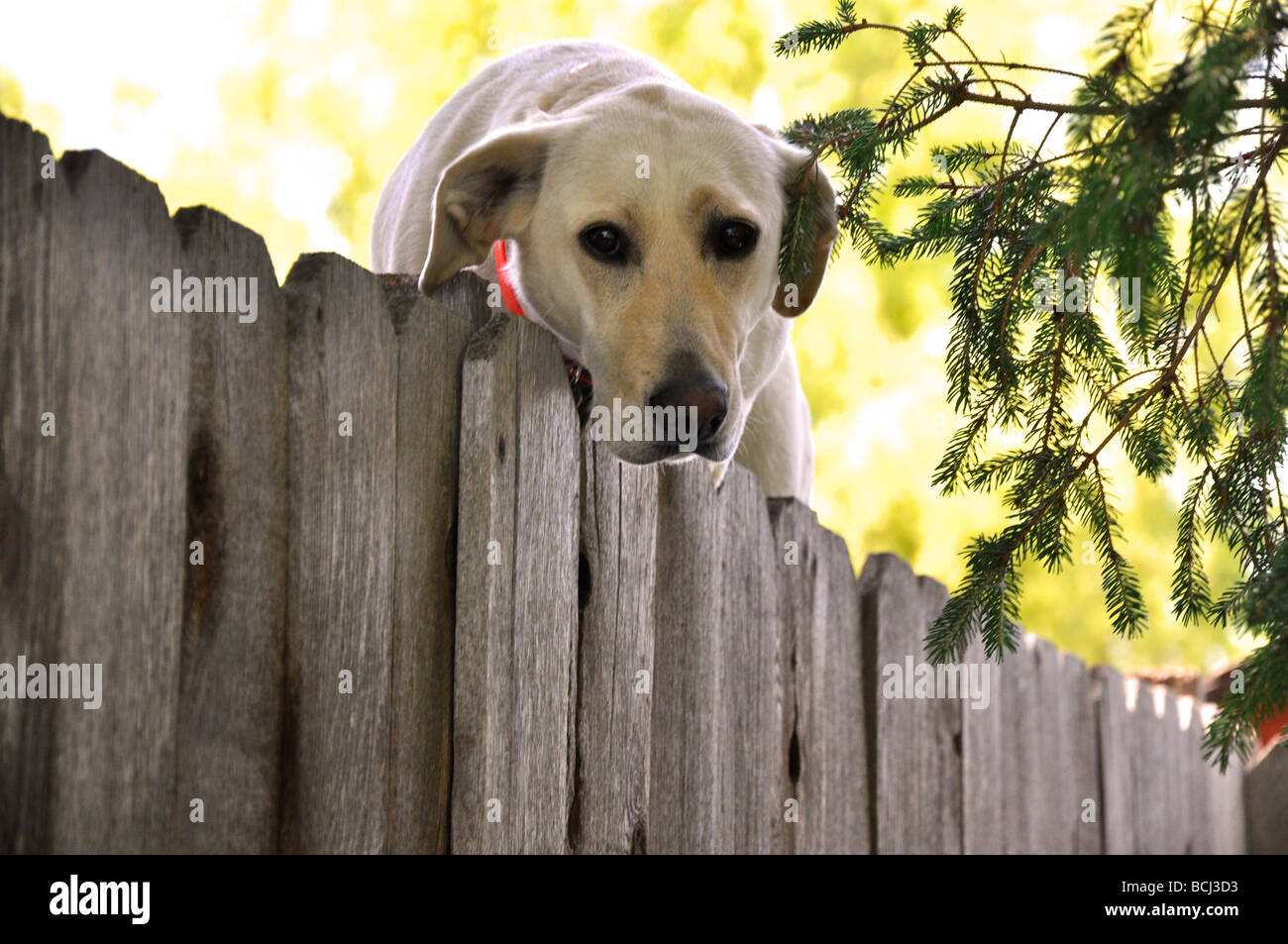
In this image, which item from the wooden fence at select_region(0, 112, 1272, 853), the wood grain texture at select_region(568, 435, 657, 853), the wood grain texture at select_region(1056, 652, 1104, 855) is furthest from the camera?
the wood grain texture at select_region(1056, 652, 1104, 855)

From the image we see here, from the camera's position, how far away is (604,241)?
252 cm

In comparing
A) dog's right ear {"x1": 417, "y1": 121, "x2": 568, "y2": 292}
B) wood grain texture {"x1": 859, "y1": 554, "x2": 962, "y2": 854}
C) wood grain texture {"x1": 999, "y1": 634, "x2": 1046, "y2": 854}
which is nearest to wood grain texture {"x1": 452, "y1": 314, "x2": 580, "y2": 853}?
dog's right ear {"x1": 417, "y1": 121, "x2": 568, "y2": 292}

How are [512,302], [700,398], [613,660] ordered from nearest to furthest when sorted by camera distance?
[613,660]
[700,398]
[512,302]

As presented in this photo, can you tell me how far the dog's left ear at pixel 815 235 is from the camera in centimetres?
280

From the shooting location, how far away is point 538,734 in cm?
194

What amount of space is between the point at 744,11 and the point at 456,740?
341 inches

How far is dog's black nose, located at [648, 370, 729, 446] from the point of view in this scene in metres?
2.27

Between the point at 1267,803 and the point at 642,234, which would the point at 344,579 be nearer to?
the point at 642,234

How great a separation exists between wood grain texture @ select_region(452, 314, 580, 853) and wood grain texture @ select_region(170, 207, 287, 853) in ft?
1.08

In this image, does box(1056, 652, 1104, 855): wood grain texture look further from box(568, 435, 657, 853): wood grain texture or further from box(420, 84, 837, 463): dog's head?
box(568, 435, 657, 853): wood grain texture

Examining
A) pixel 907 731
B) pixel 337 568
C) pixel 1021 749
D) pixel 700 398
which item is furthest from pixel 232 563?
pixel 1021 749

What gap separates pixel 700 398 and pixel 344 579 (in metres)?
0.87
